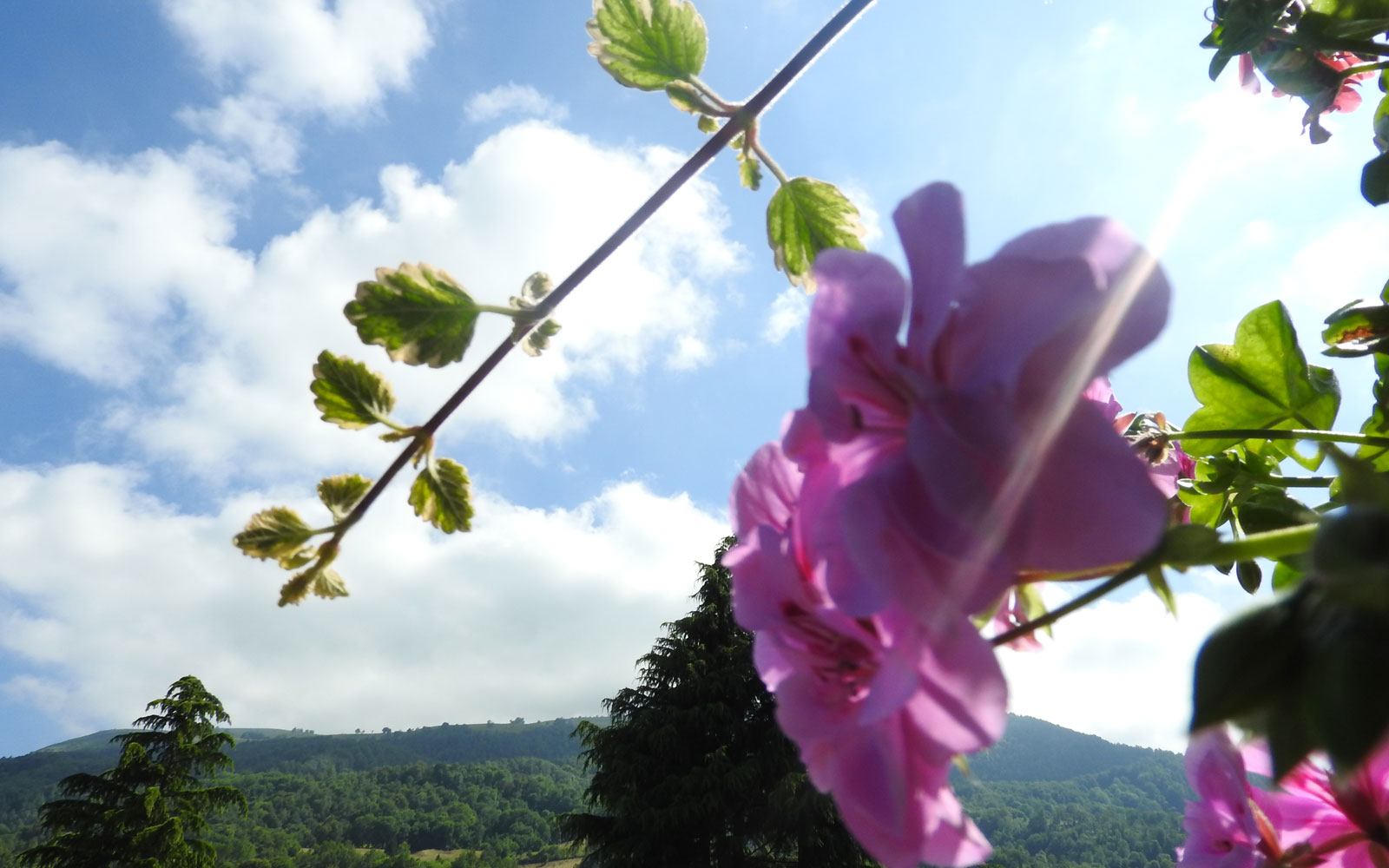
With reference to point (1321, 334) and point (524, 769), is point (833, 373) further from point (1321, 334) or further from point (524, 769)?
point (524, 769)

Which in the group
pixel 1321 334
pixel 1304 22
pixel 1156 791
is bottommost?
pixel 1156 791

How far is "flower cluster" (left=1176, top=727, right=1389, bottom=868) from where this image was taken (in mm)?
494

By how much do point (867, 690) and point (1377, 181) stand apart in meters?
0.85

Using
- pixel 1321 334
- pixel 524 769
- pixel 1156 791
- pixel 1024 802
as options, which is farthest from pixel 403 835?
pixel 1321 334

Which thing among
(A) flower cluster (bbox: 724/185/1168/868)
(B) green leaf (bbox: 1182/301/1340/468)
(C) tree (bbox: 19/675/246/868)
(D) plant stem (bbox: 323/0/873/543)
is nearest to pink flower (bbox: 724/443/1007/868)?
(A) flower cluster (bbox: 724/185/1168/868)

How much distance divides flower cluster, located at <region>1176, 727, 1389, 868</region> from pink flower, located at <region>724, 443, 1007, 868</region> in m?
0.24

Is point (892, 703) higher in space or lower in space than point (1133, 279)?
lower

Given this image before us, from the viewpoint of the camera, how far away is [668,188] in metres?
0.50

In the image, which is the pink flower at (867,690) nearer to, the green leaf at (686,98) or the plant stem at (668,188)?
the plant stem at (668,188)

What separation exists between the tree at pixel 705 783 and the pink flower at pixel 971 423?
1879cm

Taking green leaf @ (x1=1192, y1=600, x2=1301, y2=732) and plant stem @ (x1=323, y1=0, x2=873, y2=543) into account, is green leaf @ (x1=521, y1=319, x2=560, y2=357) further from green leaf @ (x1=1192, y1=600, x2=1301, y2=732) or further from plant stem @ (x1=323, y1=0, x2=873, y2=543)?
green leaf @ (x1=1192, y1=600, x2=1301, y2=732)

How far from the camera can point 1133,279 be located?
30 centimetres

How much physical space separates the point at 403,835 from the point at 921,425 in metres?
69.0

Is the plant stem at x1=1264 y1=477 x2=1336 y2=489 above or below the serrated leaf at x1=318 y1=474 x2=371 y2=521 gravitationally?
below
